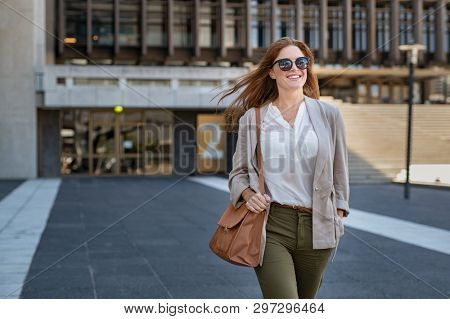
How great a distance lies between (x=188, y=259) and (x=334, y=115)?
17.6 ft

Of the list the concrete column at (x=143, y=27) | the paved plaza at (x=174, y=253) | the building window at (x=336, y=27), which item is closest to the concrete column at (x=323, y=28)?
the building window at (x=336, y=27)

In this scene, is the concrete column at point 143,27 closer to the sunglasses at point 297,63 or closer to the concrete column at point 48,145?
the concrete column at point 48,145

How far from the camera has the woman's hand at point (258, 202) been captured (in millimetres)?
3125

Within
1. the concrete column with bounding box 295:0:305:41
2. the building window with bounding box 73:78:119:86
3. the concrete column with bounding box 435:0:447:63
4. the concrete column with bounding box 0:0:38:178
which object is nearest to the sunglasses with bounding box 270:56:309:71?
the concrete column with bounding box 0:0:38:178

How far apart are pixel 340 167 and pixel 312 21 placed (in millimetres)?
32231

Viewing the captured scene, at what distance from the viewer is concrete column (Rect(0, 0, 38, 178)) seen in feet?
90.6

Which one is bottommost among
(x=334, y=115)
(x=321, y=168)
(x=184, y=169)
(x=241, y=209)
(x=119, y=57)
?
(x=184, y=169)

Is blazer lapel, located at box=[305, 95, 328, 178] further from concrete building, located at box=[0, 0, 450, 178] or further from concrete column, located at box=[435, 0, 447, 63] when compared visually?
concrete column, located at box=[435, 0, 447, 63]

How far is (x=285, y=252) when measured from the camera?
3201 millimetres

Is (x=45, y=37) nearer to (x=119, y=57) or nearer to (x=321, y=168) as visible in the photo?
(x=119, y=57)

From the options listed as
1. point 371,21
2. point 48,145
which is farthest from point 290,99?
point 371,21

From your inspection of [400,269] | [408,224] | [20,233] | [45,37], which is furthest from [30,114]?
[400,269]

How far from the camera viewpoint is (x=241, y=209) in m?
3.26

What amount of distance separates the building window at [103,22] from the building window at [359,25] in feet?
40.9
